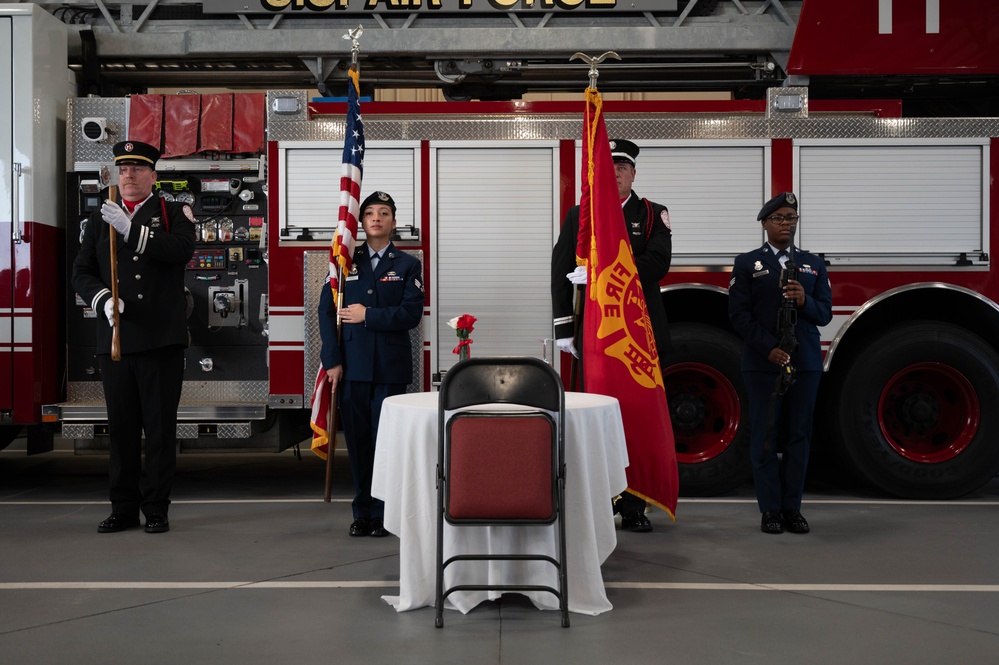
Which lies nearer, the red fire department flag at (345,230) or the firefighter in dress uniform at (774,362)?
the firefighter in dress uniform at (774,362)

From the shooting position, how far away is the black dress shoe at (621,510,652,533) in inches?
205

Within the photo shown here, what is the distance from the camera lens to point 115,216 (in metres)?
5.01

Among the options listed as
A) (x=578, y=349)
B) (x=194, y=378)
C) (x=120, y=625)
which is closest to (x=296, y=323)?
(x=194, y=378)

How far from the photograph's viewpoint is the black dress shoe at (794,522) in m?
5.15

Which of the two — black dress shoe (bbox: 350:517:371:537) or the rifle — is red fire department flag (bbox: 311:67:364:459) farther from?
the rifle

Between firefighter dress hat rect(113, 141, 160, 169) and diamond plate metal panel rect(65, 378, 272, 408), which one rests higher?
firefighter dress hat rect(113, 141, 160, 169)

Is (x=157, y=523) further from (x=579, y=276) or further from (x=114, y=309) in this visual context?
(x=579, y=276)

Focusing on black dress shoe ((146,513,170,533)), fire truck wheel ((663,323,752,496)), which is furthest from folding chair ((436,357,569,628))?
fire truck wheel ((663,323,752,496))

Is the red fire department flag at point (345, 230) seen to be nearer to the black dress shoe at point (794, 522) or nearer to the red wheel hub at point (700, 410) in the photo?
the red wheel hub at point (700, 410)

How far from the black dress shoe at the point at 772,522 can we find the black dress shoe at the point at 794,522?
3 cm

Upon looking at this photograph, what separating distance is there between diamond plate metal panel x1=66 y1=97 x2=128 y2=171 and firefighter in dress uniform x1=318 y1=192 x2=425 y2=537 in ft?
7.26

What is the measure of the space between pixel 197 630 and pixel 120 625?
31cm

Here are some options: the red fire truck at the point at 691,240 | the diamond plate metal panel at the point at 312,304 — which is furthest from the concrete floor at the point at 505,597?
the diamond plate metal panel at the point at 312,304

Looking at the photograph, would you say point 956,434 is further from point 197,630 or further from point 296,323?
Result: point 197,630
